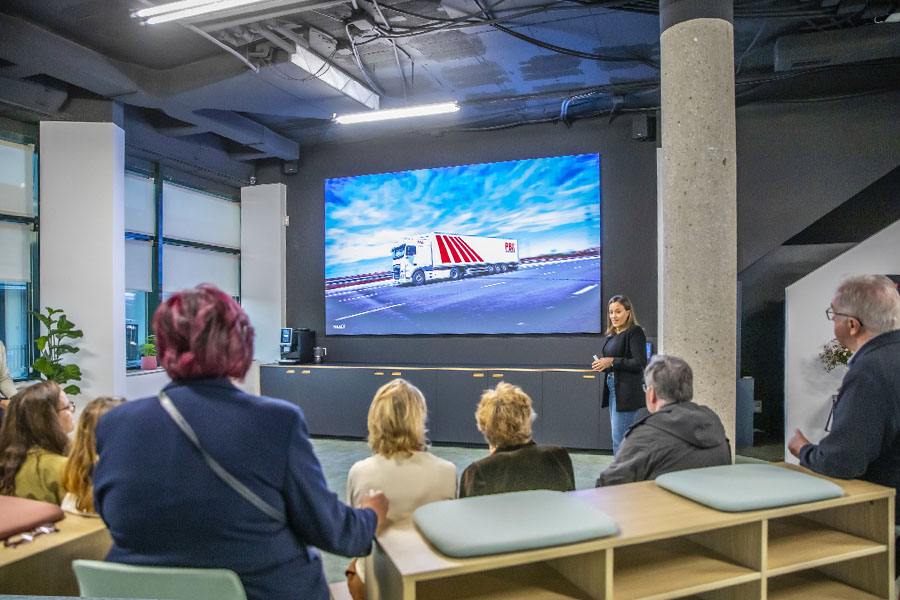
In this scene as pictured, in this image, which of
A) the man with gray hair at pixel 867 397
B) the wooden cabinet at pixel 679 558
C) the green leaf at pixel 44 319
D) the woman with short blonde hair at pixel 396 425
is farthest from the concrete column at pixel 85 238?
the man with gray hair at pixel 867 397

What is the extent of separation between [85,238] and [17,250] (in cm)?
60

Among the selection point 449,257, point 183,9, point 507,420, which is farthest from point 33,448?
point 449,257

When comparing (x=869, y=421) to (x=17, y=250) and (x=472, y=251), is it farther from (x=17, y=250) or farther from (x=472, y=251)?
(x=17, y=250)

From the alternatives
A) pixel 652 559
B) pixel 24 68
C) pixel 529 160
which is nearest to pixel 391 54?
pixel 529 160

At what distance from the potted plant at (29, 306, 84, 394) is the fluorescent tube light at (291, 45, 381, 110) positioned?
9.80 ft

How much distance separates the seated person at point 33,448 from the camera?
226cm

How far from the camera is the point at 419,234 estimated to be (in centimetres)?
705

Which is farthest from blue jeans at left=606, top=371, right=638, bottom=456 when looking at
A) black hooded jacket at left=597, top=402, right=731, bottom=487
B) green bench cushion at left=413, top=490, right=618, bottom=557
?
green bench cushion at left=413, top=490, right=618, bottom=557

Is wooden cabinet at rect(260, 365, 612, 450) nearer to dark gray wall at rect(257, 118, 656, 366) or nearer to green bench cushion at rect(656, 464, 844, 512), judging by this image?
dark gray wall at rect(257, 118, 656, 366)

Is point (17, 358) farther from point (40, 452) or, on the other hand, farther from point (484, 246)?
point (484, 246)

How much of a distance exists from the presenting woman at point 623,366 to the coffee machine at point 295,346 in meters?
4.01

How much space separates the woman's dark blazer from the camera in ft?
13.5

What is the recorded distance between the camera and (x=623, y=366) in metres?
4.13

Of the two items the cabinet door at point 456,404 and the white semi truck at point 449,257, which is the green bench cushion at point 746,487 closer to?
the cabinet door at point 456,404
